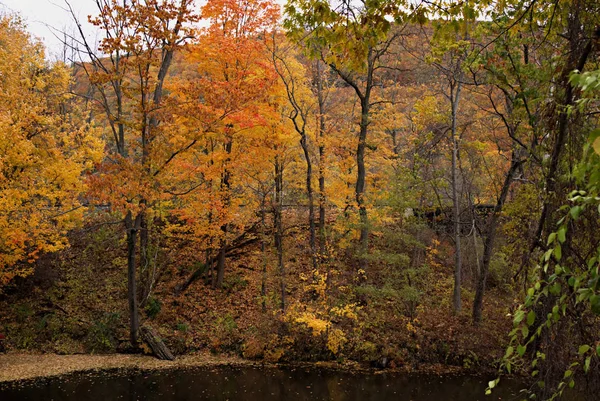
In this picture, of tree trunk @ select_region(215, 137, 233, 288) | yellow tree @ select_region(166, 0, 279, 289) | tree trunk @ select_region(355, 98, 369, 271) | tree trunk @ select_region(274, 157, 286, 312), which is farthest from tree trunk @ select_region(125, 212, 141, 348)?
tree trunk @ select_region(355, 98, 369, 271)

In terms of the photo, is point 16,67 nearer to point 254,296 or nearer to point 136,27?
point 136,27

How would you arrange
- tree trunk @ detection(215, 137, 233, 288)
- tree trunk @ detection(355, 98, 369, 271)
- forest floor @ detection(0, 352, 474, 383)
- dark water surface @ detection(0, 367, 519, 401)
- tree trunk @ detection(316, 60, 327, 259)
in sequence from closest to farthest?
1. dark water surface @ detection(0, 367, 519, 401)
2. forest floor @ detection(0, 352, 474, 383)
3. tree trunk @ detection(355, 98, 369, 271)
4. tree trunk @ detection(215, 137, 233, 288)
5. tree trunk @ detection(316, 60, 327, 259)

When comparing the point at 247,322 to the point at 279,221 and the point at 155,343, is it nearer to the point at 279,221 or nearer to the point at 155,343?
the point at 155,343

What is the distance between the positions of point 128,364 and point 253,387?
384 centimetres

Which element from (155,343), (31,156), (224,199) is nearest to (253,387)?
(155,343)

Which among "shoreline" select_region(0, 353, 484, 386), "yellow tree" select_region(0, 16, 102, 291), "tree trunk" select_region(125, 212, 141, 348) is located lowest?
"shoreline" select_region(0, 353, 484, 386)

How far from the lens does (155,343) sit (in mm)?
13219

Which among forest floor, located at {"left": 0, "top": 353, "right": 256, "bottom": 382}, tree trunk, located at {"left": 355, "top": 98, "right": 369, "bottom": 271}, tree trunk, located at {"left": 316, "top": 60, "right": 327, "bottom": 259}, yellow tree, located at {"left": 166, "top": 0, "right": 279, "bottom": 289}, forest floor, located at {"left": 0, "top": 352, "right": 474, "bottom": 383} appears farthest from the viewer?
tree trunk, located at {"left": 316, "top": 60, "right": 327, "bottom": 259}

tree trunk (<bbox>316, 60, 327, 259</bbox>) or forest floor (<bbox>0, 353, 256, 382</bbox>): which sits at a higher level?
tree trunk (<bbox>316, 60, 327, 259</bbox>)

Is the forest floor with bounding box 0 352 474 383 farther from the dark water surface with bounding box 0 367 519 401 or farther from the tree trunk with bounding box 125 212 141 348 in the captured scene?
the tree trunk with bounding box 125 212 141 348

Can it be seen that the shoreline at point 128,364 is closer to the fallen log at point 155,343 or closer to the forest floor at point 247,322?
the forest floor at point 247,322

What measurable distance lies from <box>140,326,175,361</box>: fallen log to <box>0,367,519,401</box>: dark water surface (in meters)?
1.04

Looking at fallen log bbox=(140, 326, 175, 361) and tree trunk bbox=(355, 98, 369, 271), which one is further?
tree trunk bbox=(355, 98, 369, 271)

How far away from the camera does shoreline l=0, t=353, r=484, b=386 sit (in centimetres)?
1201
